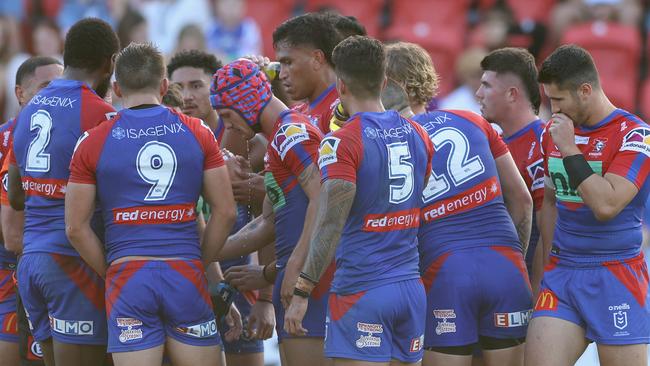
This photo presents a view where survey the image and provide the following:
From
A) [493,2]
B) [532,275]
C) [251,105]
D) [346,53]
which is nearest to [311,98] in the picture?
[251,105]

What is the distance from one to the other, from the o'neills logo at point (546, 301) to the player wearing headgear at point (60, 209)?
108 inches

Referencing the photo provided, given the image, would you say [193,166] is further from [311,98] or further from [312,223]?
[311,98]

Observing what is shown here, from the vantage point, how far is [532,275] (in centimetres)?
751

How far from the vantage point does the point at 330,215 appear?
586 cm

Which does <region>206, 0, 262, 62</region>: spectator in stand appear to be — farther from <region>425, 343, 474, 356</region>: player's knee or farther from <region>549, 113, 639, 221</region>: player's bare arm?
<region>549, 113, 639, 221</region>: player's bare arm

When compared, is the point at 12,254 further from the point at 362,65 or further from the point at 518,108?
the point at 518,108

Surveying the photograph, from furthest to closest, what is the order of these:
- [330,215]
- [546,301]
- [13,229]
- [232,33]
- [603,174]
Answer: [232,33] → [13,229] → [546,301] → [603,174] → [330,215]

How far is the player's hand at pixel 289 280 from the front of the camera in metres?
6.35

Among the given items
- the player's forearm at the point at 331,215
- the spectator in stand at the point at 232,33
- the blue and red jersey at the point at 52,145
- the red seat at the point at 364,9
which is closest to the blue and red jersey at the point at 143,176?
the blue and red jersey at the point at 52,145

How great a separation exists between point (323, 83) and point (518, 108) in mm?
1421

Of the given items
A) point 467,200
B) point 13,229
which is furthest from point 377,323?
point 13,229

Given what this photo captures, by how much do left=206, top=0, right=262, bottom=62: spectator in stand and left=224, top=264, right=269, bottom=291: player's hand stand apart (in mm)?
8477

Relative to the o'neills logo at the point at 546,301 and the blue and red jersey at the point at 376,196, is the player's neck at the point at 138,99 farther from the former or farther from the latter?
the o'neills logo at the point at 546,301

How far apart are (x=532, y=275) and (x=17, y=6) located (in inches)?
448
